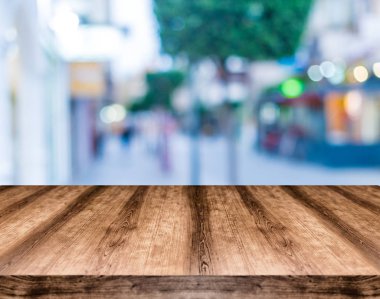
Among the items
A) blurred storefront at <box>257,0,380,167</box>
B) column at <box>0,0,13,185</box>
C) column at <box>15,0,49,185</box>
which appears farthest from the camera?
blurred storefront at <box>257,0,380,167</box>

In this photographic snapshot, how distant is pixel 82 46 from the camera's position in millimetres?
9133

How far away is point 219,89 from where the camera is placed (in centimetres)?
1766

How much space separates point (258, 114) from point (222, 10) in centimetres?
697

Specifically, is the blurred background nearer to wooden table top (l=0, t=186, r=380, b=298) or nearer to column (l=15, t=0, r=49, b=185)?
column (l=15, t=0, r=49, b=185)

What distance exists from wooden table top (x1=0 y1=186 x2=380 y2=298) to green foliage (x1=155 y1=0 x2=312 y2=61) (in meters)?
11.8

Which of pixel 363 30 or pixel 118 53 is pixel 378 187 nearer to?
pixel 118 53

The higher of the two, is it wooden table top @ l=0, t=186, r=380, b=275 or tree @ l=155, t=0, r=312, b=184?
tree @ l=155, t=0, r=312, b=184

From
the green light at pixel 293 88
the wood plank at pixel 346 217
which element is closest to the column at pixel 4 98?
the wood plank at pixel 346 217

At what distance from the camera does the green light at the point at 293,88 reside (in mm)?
16469

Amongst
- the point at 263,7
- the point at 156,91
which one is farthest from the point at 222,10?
the point at 156,91

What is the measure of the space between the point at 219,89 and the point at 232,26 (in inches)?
148

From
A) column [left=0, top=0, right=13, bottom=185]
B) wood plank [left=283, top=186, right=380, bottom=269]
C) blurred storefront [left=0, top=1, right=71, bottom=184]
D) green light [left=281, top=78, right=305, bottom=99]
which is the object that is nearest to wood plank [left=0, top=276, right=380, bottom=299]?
wood plank [left=283, top=186, right=380, bottom=269]

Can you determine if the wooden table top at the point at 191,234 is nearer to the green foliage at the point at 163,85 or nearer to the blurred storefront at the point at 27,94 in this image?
the blurred storefront at the point at 27,94

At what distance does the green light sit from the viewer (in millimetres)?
16469
